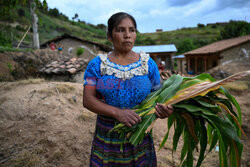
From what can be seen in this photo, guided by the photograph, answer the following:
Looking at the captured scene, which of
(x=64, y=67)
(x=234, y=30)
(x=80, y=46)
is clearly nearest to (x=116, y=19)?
(x=64, y=67)

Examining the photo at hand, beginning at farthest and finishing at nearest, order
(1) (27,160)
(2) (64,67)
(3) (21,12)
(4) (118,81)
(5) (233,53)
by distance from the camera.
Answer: (3) (21,12), (5) (233,53), (2) (64,67), (1) (27,160), (4) (118,81)

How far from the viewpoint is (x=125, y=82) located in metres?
1.12

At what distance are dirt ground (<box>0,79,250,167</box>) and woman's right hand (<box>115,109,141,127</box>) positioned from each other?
1286mm

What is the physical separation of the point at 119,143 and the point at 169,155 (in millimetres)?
1947

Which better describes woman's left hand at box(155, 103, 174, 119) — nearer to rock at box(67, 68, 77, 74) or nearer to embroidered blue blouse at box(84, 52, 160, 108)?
embroidered blue blouse at box(84, 52, 160, 108)

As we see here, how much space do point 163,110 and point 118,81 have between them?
350 mm

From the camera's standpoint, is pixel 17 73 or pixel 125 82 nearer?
pixel 125 82

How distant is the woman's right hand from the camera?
1.01 m

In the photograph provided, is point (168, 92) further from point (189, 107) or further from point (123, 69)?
point (123, 69)

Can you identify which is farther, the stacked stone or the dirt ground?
the stacked stone

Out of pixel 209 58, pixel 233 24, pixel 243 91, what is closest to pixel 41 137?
pixel 243 91

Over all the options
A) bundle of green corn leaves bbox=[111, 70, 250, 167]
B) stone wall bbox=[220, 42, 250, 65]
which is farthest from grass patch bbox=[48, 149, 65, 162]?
stone wall bbox=[220, 42, 250, 65]

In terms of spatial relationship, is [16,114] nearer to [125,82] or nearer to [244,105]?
[125,82]

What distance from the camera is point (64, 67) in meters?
6.03
